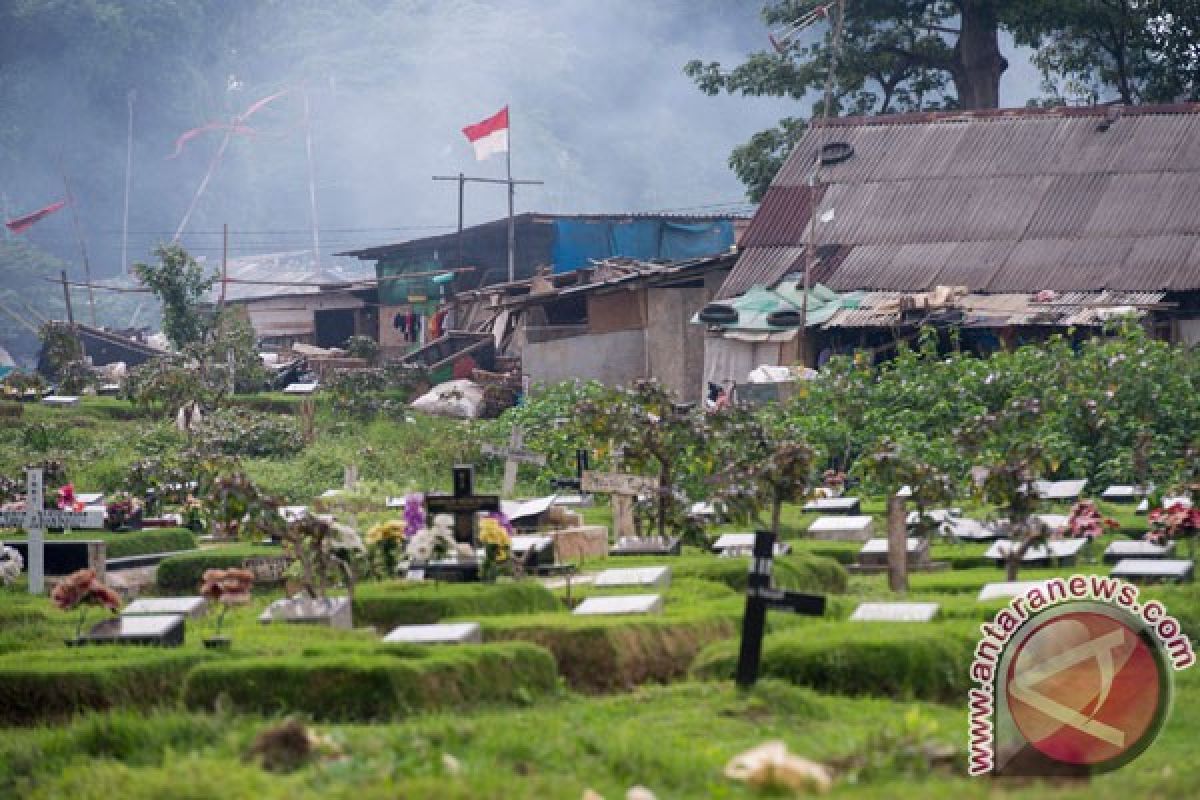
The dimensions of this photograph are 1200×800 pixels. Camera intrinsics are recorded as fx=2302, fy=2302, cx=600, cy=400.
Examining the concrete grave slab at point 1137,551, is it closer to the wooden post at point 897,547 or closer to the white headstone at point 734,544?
the wooden post at point 897,547

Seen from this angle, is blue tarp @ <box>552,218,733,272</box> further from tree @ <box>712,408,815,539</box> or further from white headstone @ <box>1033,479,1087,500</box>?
white headstone @ <box>1033,479,1087,500</box>

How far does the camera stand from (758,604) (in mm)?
13430

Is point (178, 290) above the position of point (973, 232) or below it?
below

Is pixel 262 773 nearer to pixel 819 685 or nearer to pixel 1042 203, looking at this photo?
pixel 819 685

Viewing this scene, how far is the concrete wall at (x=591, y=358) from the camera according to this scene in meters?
44.0

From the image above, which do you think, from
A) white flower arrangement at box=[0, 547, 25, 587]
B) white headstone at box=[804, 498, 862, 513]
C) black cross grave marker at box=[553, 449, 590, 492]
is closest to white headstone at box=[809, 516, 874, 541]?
white headstone at box=[804, 498, 862, 513]

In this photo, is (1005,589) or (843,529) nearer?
(1005,589)

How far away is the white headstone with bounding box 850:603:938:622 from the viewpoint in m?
15.6

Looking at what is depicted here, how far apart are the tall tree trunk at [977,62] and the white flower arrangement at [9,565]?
3445 centimetres

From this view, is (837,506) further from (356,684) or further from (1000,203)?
(1000,203)

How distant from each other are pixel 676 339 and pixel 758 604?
30.5 meters

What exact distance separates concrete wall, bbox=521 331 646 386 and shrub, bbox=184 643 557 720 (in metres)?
30.4

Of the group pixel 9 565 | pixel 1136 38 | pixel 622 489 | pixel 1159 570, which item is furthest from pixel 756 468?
pixel 1136 38

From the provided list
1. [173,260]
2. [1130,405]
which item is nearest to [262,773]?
[1130,405]
